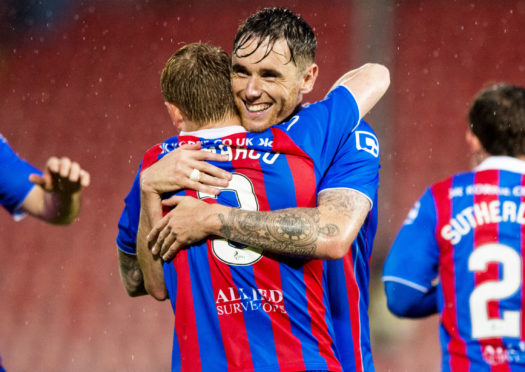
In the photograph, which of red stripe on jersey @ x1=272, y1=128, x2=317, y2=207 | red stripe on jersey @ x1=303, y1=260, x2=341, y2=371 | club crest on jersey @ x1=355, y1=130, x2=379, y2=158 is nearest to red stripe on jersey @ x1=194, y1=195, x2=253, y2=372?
red stripe on jersey @ x1=303, y1=260, x2=341, y2=371

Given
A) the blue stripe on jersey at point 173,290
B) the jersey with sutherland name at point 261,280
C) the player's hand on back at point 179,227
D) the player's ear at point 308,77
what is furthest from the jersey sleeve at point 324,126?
the blue stripe on jersey at point 173,290

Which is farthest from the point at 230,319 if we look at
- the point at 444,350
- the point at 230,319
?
the point at 444,350

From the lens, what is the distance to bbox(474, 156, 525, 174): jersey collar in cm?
300

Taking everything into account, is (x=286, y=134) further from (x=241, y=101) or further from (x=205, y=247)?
(x=205, y=247)

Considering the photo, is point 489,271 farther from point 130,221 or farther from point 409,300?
point 130,221

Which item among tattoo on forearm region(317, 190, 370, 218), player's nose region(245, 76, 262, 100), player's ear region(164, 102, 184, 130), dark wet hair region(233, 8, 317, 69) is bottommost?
tattoo on forearm region(317, 190, 370, 218)

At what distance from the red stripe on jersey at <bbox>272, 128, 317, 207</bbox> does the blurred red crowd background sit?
6.72 meters

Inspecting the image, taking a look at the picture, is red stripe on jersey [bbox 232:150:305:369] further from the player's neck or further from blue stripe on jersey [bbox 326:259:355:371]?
blue stripe on jersey [bbox 326:259:355:371]

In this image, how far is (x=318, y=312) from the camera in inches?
99.0

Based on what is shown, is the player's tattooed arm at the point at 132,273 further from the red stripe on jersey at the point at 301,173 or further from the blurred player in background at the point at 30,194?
the red stripe on jersey at the point at 301,173

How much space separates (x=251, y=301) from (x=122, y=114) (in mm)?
10621

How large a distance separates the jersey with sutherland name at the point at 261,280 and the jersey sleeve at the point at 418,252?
0.39m

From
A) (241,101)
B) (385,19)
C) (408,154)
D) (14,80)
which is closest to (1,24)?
(14,80)

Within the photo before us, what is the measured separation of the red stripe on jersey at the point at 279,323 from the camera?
8.02 ft
